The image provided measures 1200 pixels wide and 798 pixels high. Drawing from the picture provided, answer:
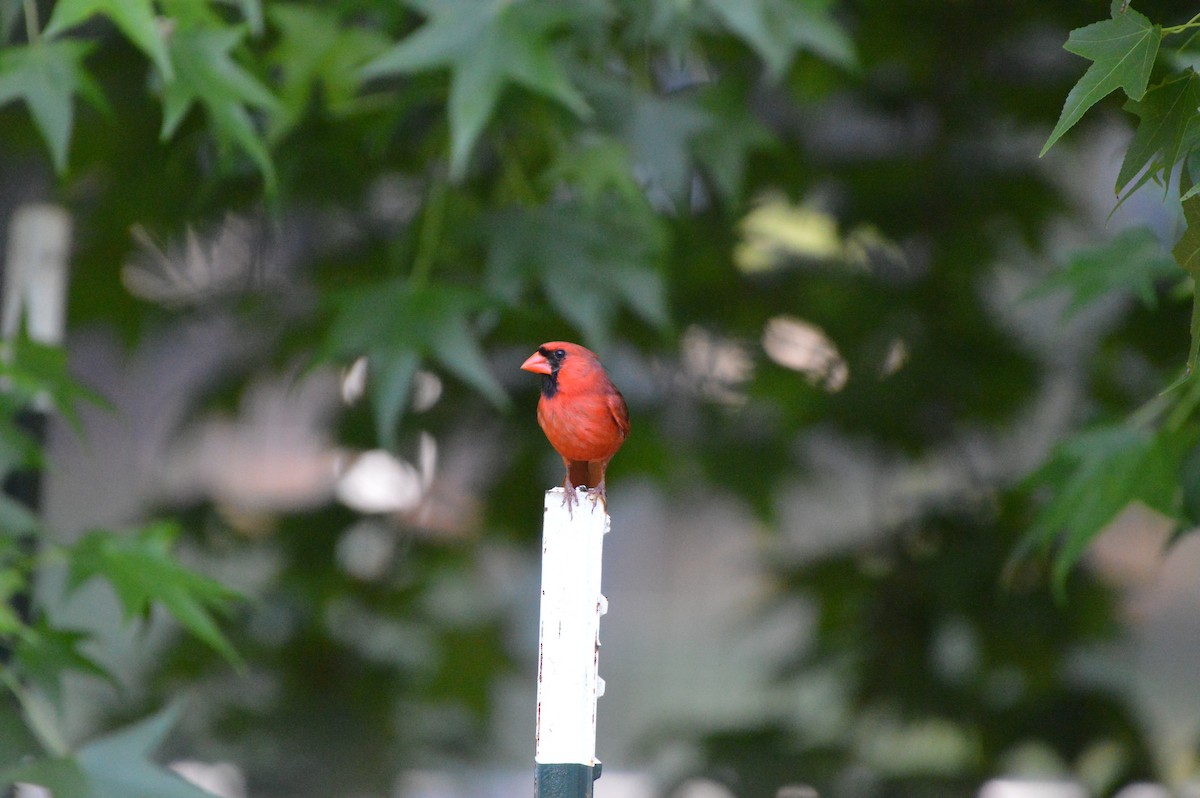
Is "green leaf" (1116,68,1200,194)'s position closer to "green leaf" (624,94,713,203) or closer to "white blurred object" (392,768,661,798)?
"green leaf" (624,94,713,203)

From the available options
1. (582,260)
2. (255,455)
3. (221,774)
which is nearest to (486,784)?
(221,774)

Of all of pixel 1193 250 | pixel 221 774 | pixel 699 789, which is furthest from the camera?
pixel 221 774

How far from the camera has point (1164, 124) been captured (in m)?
0.84

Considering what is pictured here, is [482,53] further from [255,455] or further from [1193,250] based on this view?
[255,455]

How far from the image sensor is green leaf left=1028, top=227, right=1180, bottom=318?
154cm

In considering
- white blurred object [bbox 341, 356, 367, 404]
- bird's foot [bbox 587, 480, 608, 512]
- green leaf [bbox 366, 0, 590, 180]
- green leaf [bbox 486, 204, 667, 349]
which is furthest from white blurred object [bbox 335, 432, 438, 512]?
bird's foot [bbox 587, 480, 608, 512]

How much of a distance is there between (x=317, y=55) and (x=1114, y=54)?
1317 mm

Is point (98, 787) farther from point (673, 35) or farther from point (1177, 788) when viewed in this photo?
point (1177, 788)

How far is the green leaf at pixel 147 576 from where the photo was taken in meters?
1.51

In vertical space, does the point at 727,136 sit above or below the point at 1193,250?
above

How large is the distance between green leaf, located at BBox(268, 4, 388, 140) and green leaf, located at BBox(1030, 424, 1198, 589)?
44.2 inches

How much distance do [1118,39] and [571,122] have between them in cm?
120

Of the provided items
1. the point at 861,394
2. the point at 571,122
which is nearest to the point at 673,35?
the point at 571,122

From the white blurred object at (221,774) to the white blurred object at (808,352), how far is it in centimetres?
147
